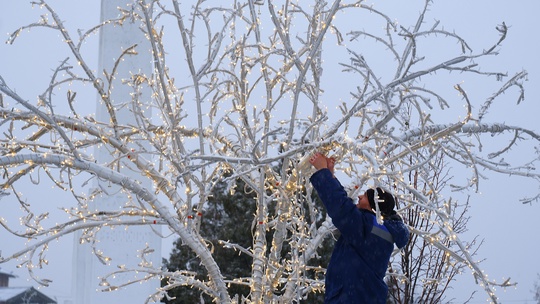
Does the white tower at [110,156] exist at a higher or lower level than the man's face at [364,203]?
higher

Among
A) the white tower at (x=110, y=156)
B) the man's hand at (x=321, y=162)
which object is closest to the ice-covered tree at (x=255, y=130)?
the man's hand at (x=321, y=162)

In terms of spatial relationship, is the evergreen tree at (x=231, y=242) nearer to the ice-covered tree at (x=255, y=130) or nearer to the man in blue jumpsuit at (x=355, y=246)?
the ice-covered tree at (x=255, y=130)

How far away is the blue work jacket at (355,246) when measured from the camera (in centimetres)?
347

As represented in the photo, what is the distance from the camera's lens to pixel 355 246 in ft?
11.6

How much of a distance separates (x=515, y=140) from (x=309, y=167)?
48.7 inches

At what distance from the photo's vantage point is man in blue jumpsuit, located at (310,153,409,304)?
137 inches

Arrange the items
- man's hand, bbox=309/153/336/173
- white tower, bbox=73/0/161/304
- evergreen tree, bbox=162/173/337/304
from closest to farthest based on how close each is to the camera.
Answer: man's hand, bbox=309/153/336/173, white tower, bbox=73/0/161/304, evergreen tree, bbox=162/173/337/304

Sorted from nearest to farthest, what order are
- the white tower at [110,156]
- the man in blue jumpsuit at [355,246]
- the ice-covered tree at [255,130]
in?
the man in blue jumpsuit at [355,246]
the ice-covered tree at [255,130]
the white tower at [110,156]

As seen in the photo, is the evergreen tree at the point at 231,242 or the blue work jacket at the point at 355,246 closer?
the blue work jacket at the point at 355,246

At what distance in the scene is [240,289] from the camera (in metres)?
12.0

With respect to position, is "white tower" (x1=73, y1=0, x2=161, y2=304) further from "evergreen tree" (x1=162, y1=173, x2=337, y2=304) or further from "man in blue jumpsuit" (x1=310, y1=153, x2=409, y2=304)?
"man in blue jumpsuit" (x1=310, y1=153, x2=409, y2=304)

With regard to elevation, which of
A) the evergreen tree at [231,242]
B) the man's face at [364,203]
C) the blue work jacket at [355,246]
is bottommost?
the blue work jacket at [355,246]

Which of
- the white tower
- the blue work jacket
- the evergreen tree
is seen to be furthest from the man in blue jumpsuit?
the evergreen tree

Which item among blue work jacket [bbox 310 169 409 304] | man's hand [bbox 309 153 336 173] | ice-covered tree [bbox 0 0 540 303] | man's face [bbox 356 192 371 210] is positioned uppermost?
ice-covered tree [bbox 0 0 540 303]
